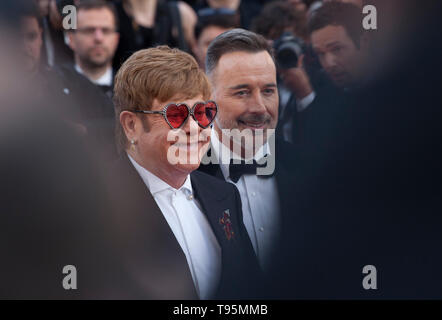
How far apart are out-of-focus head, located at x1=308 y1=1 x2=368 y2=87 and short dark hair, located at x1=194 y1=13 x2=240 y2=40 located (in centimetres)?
35

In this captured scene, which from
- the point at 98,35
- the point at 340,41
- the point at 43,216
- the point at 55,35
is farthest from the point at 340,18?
the point at 43,216

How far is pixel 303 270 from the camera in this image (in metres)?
1.72

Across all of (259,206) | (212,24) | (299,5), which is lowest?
(259,206)

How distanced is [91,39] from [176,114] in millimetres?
651

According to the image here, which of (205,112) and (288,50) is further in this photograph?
(288,50)

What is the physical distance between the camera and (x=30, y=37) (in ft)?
5.58

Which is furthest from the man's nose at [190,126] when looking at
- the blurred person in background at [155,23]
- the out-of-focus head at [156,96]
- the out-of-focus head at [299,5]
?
the out-of-focus head at [299,5]

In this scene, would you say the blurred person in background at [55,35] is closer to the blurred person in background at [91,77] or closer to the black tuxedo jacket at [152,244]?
the blurred person in background at [91,77]

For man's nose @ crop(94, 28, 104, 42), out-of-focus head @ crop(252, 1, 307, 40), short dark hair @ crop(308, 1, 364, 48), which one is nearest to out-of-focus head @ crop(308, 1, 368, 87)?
short dark hair @ crop(308, 1, 364, 48)

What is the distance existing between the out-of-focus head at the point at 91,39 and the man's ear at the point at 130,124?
43 cm

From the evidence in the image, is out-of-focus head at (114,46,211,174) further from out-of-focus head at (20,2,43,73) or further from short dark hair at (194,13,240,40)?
short dark hair at (194,13,240,40)

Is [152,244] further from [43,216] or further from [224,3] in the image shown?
[224,3]
